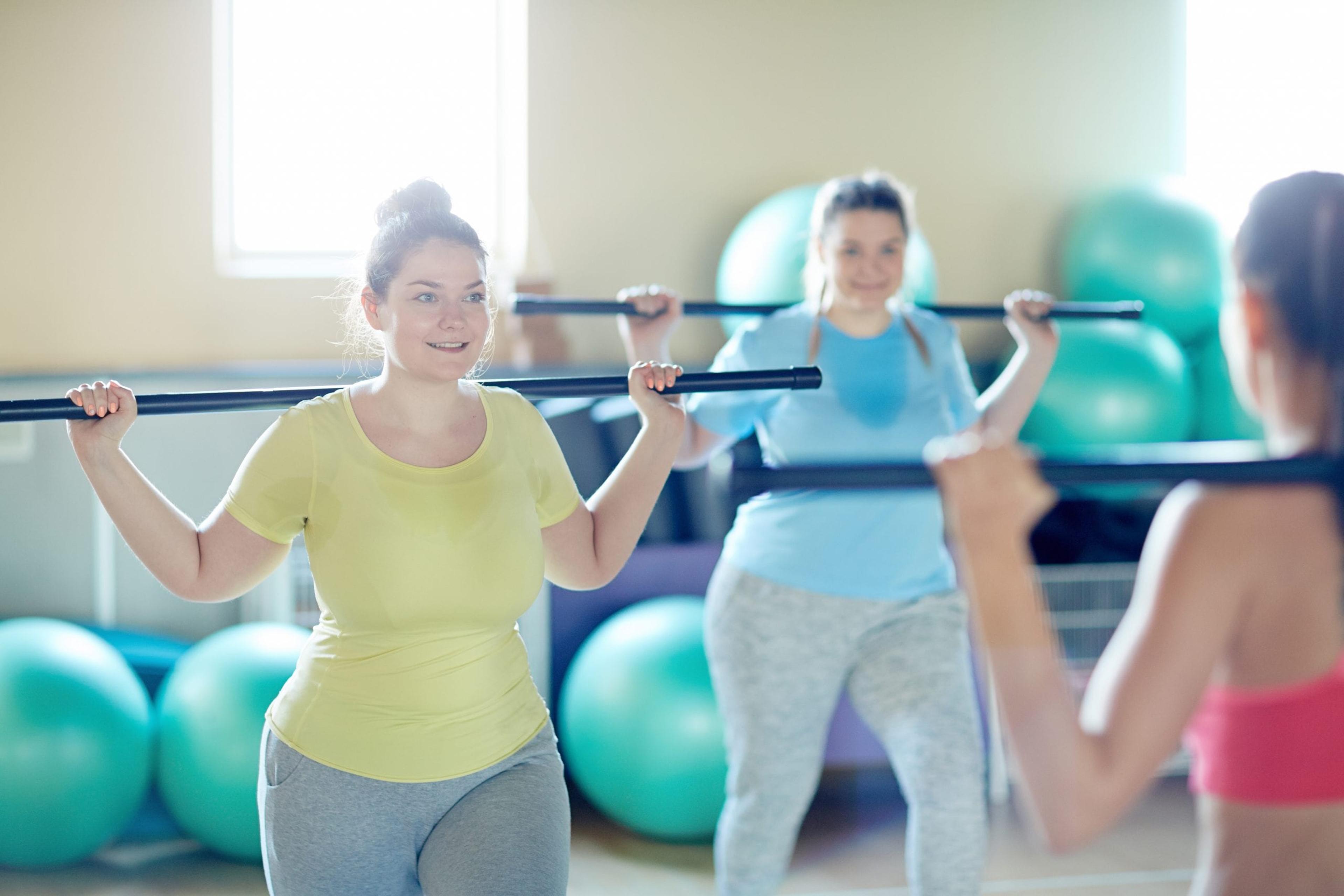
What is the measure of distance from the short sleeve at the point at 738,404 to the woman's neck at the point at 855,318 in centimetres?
15

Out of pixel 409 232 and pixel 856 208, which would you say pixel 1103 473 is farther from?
pixel 856 208

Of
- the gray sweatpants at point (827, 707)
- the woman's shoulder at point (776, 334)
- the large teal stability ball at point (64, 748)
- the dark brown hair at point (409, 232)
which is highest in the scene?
the dark brown hair at point (409, 232)

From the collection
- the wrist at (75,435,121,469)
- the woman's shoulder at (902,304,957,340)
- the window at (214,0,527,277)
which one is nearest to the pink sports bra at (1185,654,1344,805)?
the wrist at (75,435,121,469)

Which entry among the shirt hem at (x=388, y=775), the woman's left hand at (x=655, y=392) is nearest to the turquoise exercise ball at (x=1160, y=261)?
the woman's left hand at (x=655, y=392)

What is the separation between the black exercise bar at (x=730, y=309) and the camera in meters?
2.67

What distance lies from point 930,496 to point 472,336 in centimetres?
95

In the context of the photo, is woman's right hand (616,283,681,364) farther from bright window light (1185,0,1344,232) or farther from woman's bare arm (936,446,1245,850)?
bright window light (1185,0,1344,232)

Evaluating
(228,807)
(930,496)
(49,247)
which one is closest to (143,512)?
(930,496)

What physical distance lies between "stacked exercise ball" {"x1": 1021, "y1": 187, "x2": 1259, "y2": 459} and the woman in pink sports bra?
2624 millimetres

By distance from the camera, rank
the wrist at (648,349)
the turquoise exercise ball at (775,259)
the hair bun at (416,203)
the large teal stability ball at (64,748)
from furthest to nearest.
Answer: the turquoise exercise ball at (775,259) < the large teal stability ball at (64,748) < the wrist at (648,349) < the hair bun at (416,203)

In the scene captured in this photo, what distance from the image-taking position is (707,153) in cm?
415

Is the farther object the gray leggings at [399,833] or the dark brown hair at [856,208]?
the dark brown hair at [856,208]

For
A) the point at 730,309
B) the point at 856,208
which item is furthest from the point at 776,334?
the point at 730,309

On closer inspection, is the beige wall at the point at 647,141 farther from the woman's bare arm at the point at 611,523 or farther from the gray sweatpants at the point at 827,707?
the woman's bare arm at the point at 611,523
